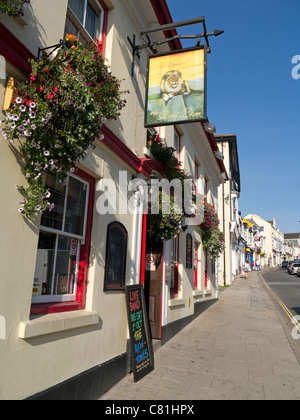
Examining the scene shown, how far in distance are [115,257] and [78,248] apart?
A: 2.63 feet

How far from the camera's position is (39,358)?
3176 mm

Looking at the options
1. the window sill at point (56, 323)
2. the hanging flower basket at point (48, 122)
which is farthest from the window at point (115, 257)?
the hanging flower basket at point (48, 122)

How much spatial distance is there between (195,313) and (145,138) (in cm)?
661

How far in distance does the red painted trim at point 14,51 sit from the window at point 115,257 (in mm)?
2524

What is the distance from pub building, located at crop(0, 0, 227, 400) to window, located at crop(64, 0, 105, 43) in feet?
0.06

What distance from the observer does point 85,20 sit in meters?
4.79

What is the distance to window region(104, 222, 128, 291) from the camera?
472 cm

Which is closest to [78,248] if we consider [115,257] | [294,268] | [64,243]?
[64,243]

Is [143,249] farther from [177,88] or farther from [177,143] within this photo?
[177,143]

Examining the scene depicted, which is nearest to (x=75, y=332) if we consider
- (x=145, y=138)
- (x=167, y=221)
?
(x=167, y=221)

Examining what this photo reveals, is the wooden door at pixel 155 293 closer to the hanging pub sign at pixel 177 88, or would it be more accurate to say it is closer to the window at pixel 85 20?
the hanging pub sign at pixel 177 88

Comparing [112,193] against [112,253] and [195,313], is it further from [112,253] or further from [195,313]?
[195,313]

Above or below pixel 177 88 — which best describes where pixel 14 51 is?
below

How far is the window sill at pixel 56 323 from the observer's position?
3.00 meters
